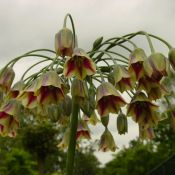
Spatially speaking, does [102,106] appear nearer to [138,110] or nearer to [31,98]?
[138,110]

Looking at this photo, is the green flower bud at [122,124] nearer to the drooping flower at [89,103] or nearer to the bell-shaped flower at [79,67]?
the drooping flower at [89,103]

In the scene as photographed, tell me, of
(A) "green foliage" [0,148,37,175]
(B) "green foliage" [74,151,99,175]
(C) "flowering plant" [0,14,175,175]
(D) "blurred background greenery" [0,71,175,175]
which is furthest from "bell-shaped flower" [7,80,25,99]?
(B) "green foliage" [74,151,99,175]

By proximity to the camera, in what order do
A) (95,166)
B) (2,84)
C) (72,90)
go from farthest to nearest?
(95,166)
(2,84)
(72,90)

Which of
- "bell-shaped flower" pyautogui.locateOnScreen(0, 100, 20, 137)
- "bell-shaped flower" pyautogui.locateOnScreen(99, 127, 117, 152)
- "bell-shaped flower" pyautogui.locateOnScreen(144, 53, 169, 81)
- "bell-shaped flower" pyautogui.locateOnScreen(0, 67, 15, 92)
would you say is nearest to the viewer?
"bell-shaped flower" pyautogui.locateOnScreen(144, 53, 169, 81)

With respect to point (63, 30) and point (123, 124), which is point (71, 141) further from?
point (63, 30)

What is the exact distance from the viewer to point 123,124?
11.3ft

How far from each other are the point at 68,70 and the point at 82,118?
3.74 ft

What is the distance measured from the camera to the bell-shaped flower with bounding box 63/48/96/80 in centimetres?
303

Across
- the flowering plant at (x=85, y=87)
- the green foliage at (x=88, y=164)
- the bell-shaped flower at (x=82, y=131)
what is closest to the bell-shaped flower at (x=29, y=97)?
the flowering plant at (x=85, y=87)

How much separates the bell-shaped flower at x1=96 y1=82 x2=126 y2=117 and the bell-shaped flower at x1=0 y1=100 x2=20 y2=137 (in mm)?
542

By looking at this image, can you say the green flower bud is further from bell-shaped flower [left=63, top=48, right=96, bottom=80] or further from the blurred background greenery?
the blurred background greenery

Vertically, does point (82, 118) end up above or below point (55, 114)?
above

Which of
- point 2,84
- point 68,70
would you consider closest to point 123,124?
point 68,70

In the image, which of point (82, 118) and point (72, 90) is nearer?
point (72, 90)
